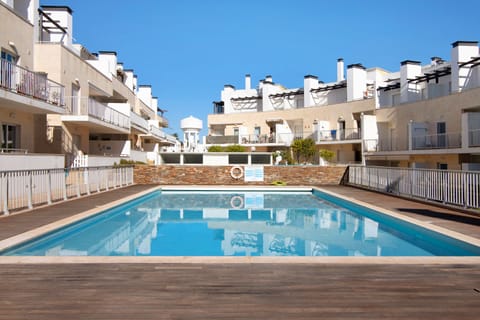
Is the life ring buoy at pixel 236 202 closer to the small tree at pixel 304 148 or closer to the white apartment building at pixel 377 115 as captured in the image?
the white apartment building at pixel 377 115

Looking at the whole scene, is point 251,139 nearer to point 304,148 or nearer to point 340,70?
point 304,148

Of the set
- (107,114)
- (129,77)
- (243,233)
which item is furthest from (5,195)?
(129,77)

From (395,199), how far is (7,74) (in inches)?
543

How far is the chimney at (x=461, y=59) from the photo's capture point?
27.9 metres

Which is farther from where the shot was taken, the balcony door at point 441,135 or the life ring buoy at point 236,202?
the balcony door at point 441,135

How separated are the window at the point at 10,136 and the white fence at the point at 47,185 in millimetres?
3018

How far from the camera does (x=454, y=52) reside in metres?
28.4

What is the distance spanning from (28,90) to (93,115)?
18.0 feet

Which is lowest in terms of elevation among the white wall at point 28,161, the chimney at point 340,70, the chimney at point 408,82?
the white wall at point 28,161

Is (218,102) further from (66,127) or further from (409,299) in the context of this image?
(409,299)

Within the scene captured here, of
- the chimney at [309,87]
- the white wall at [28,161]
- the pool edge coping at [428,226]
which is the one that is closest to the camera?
the pool edge coping at [428,226]

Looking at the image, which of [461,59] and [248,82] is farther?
[248,82]

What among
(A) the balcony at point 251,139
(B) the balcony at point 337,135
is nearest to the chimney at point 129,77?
(A) the balcony at point 251,139

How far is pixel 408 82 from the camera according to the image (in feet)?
109
